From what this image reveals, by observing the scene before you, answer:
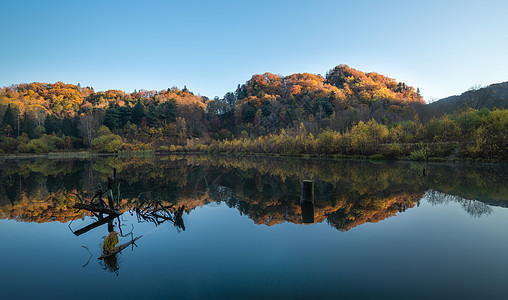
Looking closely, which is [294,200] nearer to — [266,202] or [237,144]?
[266,202]

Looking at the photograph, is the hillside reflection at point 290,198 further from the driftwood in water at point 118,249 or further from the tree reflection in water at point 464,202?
the driftwood in water at point 118,249

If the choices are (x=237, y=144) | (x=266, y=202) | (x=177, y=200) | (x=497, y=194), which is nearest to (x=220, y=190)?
(x=177, y=200)

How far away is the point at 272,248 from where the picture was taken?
5.39 metres

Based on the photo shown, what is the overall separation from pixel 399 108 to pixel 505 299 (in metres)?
67.8

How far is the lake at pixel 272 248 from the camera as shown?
383 centimetres

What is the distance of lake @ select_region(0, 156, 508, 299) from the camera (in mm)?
3832

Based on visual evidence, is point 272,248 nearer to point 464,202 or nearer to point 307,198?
point 307,198

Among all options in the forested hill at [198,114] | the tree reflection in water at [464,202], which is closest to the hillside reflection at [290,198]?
the tree reflection in water at [464,202]

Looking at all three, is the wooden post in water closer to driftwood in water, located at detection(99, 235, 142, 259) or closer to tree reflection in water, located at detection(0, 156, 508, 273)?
tree reflection in water, located at detection(0, 156, 508, 273)

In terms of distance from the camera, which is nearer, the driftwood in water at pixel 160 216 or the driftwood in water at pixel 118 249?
the driftwood in water at pixel 118 249

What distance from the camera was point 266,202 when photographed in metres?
9.47


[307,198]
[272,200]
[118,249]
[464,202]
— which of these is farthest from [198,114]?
[118,249]

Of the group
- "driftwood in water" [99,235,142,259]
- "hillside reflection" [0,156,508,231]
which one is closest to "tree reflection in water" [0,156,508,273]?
"hillside reflection" [0,156,508,231]

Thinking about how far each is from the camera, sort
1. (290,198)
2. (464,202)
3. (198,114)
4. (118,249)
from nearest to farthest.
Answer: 1. (118,249)
2. (464,202)
3. (290,198)
4. (198,114)
